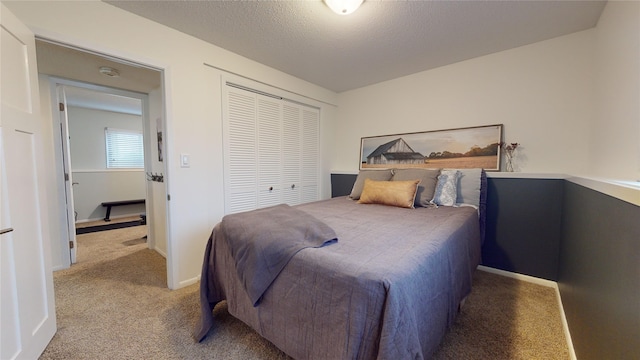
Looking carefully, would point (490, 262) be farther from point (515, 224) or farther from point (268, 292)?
point (268, 292)

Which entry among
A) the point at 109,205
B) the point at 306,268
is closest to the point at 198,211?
the point at 306,268

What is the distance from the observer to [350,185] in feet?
11.7

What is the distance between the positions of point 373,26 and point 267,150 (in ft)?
5.52

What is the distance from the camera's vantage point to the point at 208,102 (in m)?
2.29

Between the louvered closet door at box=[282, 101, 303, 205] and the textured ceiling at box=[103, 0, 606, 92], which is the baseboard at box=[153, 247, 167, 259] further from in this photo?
the textured ceiling at box=[103, 0, 606, 92]

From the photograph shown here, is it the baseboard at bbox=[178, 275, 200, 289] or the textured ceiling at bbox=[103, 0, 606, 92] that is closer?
the textured ceiling at bbox=[103, 0, 606, 92]

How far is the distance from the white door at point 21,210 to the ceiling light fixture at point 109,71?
3.18 feet

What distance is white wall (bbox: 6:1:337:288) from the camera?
5.43 feet

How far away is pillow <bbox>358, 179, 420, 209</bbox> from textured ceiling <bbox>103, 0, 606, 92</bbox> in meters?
1.35

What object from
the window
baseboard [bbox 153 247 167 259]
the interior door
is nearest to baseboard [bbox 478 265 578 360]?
baseboard [bbox 153 247 167 259]

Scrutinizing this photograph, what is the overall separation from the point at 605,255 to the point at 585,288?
426 mm

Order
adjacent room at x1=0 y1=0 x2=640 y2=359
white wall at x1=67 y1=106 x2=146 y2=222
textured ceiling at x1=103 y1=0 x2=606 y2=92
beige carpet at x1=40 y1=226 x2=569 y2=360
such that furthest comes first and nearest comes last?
1. white wall at x1=67 y1=106 x2=146 y2=222
2. textured ceiling at x1=103 y1=0 x2=606 y2=92
3. beige carpet at x1=40 y1=226 x2=569 y2=360
4. adjacent room at x1=0 y1=0 x2=640 y2=359

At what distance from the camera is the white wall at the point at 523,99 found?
2078mm

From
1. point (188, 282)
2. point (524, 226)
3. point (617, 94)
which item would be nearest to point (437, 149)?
point (524, 226)
